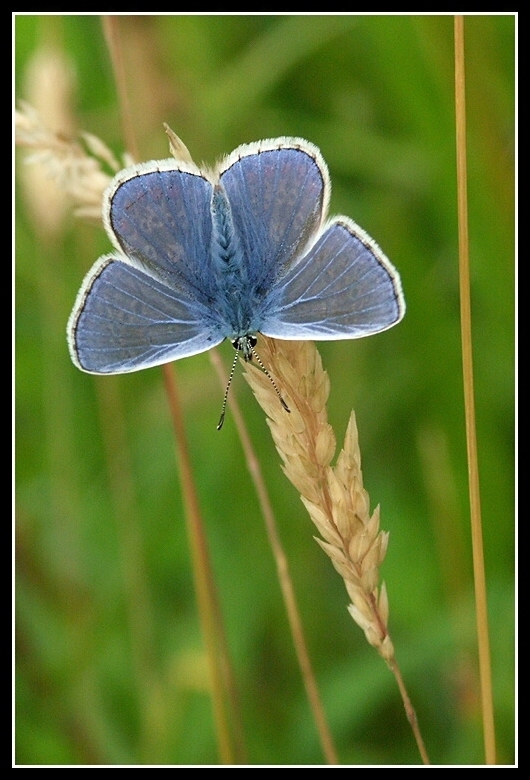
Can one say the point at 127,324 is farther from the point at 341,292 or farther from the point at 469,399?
the point at 469,399

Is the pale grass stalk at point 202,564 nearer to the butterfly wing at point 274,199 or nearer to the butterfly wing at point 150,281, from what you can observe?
the butterfly wing at point 150,281

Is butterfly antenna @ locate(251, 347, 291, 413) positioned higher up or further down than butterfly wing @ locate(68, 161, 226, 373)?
further down

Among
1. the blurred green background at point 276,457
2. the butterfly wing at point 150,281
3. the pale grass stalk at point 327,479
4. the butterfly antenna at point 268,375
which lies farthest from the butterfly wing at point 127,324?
the blurred green background at point 276,457

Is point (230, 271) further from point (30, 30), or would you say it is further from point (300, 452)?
point (30, 30)

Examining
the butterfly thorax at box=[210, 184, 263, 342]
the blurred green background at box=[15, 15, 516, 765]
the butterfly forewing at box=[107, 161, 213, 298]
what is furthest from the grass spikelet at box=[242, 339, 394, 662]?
the blurred green background at box=[15, 15, 516, 765]

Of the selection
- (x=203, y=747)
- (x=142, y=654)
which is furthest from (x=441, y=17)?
(x=203, y=747)

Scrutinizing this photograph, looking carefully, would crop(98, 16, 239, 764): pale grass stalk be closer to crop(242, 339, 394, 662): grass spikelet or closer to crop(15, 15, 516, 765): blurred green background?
crop(242, 339, 394, 662): grass spikelet
